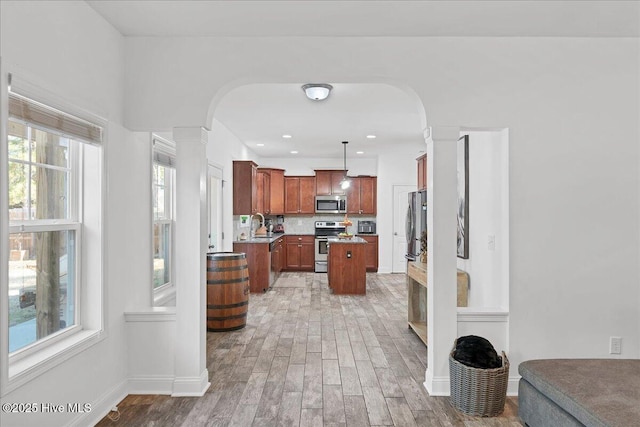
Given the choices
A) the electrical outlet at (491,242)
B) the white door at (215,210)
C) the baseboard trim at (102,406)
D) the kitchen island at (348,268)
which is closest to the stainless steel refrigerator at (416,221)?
the kitchen island at (348,268)

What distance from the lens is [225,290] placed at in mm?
4449

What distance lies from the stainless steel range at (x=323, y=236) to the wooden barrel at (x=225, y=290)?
461cm

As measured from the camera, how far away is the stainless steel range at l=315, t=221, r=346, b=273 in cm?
907

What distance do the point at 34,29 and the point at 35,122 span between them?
0.46 meters

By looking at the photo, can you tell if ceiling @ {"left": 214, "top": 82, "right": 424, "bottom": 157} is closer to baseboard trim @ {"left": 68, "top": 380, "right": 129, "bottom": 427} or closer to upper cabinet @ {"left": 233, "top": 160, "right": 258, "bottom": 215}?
upper cabinet @ {"left": 233, "top": 160, "right": 258, "bottom": 215}

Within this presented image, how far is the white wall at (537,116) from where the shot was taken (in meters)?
2.93

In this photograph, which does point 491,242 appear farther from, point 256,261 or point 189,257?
point 256,261

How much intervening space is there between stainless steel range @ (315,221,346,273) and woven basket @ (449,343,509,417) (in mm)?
6448

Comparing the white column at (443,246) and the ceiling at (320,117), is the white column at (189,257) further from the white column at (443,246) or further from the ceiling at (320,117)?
the white column at (443,246)

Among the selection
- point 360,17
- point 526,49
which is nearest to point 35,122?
point 360,17

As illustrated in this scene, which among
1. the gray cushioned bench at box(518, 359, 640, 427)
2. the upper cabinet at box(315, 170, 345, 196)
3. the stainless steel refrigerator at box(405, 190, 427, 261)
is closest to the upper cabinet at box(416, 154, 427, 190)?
the stainless steel refrigerator at box(405, 190, 427, 261)

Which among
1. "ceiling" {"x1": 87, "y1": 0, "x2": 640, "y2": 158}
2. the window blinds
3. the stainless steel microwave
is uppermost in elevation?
"ceiling" {"x1": 87, "y1": 0, "x2": 640, "y2": 158}

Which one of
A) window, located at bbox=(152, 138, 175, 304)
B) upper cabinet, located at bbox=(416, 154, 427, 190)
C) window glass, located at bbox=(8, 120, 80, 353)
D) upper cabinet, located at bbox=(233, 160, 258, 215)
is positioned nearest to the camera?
window glass, located at bbox=(8, 120, 80, 353)

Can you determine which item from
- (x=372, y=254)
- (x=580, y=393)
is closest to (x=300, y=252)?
(x=372, y=254)
